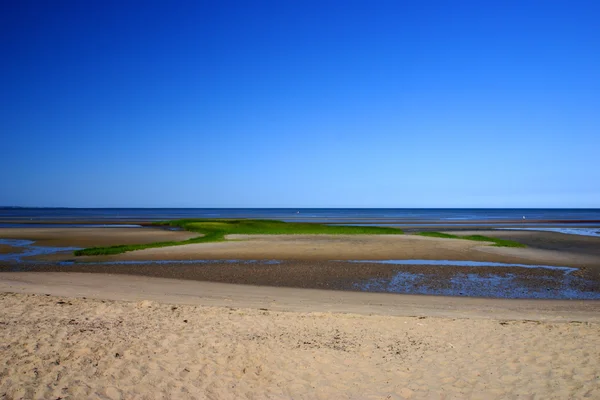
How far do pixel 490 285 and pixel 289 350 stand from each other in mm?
11323

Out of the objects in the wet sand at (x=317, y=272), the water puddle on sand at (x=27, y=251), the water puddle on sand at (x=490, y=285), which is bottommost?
the water puddle on sand at (x=490, y=285)

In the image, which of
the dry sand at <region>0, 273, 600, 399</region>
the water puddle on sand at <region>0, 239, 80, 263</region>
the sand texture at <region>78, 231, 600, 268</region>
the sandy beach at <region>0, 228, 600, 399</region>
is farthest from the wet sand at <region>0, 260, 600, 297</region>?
the dry sand at <region>0, 273, 600, 399</region>

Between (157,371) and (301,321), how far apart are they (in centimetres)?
406

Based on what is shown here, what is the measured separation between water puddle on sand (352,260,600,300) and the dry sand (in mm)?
2400

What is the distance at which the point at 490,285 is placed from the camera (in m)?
17.6

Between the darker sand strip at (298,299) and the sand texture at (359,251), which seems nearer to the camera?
the darker sand strip at (298,299)

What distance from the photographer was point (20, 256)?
82.6 ft

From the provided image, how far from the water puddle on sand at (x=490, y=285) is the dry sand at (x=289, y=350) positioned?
240 centimetres

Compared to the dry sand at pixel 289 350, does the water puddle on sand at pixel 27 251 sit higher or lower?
higher

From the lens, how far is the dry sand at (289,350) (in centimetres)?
724

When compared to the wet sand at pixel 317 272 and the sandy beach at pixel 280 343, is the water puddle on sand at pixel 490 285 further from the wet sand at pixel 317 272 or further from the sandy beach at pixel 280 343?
the sandy beach at pixel 280 343

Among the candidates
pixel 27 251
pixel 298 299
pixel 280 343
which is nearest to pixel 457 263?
pixel 298 299

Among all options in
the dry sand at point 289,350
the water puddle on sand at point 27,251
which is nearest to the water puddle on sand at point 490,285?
the dry sand at point 289,350

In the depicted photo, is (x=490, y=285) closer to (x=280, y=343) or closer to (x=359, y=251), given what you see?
(x=359, y=251)
